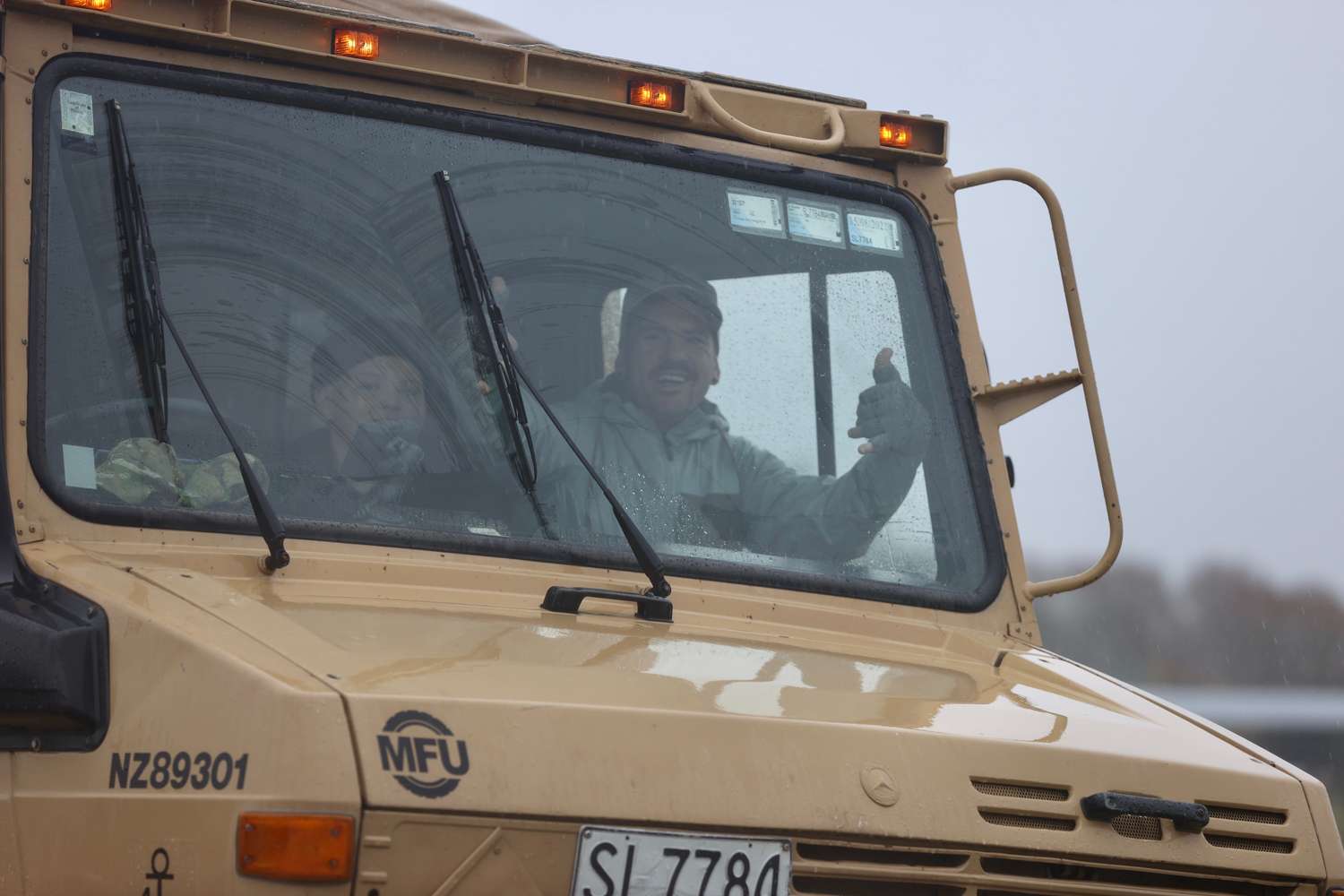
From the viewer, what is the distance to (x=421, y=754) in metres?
2.64

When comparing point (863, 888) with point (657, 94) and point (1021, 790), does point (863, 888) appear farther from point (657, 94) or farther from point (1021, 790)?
point (657, 94)

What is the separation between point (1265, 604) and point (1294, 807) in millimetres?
16632

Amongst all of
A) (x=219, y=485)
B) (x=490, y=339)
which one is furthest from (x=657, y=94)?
(x=219, y=485)

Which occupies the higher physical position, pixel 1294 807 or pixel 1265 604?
pixel 1294 807

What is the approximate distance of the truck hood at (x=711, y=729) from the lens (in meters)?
2.70

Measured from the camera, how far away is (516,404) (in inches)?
148

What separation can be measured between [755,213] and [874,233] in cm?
33

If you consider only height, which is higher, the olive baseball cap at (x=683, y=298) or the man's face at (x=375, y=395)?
the olive baseball cap at (x=683, y=298)

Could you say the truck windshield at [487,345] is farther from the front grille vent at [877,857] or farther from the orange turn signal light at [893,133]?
the front grille vent at [877,857]

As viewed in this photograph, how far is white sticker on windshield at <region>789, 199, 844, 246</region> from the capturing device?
445 cm

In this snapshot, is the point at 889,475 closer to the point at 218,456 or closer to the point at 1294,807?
the point at 1294,807

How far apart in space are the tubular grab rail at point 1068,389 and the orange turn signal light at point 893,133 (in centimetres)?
27

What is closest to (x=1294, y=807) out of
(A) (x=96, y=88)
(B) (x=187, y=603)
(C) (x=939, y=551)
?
(C) (x=939, y=551)

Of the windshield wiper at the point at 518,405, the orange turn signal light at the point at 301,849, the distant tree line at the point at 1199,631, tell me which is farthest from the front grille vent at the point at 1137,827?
the distant tree line at the point at 1199,631
